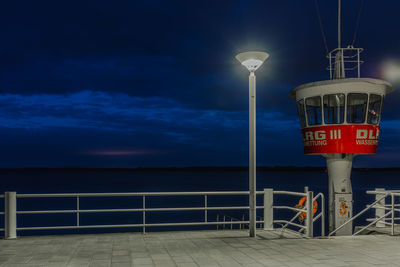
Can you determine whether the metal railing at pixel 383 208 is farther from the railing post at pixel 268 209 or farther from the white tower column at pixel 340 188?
the white tower column at pixel 340 188

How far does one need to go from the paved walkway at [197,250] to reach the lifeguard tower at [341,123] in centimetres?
808

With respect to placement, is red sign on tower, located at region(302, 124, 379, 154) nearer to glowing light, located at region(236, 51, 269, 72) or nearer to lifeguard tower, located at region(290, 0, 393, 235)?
lifeguard tower, located at region(290, 0, 393, 235)

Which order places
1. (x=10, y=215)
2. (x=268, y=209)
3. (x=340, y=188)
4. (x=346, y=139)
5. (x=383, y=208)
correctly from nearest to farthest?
(x=10, y=215) → (x=268, y=209) → (x=383, y=208) → (x=346, y=139) → (x=340, y=188)

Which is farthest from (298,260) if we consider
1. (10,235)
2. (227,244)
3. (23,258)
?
(10,235)

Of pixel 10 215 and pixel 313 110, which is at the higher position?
pixel 313 110

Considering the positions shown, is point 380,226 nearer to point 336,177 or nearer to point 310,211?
point 336,177

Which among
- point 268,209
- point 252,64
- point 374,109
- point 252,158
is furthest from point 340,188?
point 252,64

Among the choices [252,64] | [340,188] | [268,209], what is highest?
[252,64]

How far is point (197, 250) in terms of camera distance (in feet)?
24.7

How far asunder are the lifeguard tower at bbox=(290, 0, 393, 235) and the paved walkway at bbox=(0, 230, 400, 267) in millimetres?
8078

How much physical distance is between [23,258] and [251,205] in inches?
198

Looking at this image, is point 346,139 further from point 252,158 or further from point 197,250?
point 197,250

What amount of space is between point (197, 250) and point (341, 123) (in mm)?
11634

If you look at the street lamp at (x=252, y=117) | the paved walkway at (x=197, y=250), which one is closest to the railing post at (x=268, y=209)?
the paved walkway at (x=197, y=250)
